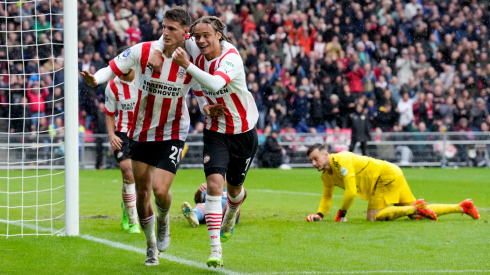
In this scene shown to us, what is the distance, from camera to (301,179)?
51.9 ft

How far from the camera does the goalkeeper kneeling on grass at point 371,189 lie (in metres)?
8.36

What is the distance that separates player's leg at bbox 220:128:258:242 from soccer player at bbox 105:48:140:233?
1681mm

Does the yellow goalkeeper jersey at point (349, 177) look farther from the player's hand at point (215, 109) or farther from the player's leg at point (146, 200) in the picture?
the player's leg at point (146, 200)

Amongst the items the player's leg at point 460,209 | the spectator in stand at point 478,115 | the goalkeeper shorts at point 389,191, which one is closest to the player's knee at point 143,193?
the goalkeeper shorts at point 389,191

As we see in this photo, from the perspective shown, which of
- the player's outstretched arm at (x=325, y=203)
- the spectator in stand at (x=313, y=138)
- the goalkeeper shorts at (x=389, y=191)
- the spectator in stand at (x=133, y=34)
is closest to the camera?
the player's outstretched arm at (x=325, y=203)

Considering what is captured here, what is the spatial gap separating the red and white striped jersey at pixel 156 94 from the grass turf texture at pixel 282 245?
114 centimetres

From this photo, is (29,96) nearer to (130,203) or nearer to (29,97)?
(29,97)

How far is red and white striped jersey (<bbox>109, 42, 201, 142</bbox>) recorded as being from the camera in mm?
5453

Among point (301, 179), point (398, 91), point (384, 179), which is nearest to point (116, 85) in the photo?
point (384, 179)

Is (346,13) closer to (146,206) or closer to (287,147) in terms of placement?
(287,147)

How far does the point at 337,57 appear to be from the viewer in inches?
806

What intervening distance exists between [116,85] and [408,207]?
13.4 ft

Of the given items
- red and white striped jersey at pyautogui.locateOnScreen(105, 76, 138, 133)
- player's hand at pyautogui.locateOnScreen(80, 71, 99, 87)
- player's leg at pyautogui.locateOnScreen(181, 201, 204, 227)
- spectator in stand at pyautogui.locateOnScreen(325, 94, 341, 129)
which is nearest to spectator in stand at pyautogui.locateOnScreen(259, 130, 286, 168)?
spectator in stand at pyautogui.locateOnScreen(325, 94, 341, 129)

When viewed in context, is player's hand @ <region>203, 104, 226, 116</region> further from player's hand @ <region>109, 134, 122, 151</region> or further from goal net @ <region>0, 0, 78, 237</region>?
goal net @ <region>0, 0, 78, 237</region>
